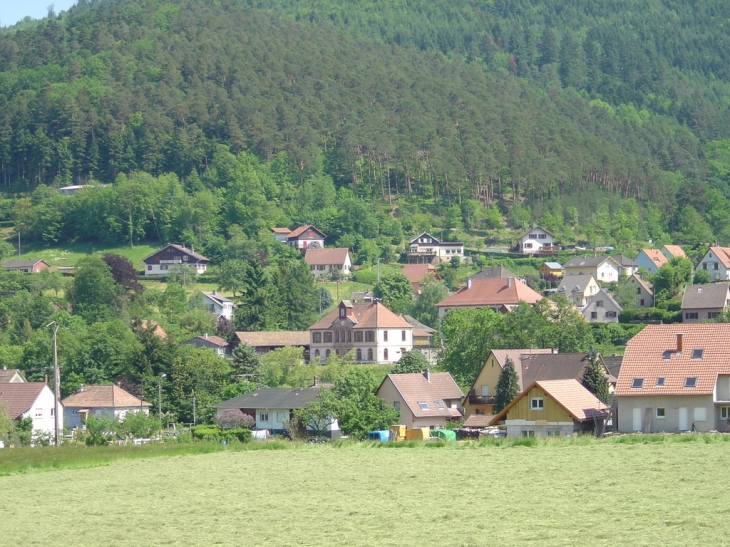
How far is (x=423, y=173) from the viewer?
147125 millimetres

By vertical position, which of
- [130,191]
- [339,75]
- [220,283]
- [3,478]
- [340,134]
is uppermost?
[339,75]

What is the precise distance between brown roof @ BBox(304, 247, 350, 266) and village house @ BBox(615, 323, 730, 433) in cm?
7785

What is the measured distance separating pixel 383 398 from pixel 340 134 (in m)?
113

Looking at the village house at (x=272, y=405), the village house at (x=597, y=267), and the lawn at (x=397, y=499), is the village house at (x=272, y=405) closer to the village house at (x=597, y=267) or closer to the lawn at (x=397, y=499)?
the lawn at (x=397, y=499)

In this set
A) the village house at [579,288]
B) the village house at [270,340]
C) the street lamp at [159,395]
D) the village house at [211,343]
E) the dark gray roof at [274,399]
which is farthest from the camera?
the village house at [579,288]

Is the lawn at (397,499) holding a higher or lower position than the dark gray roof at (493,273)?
lower

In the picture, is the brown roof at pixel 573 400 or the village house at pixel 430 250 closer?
the brown roof at pixel 573 400

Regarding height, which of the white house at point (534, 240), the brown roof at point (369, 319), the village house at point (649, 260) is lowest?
the brown roof at point (369, 319)

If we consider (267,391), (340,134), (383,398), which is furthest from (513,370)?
(340,134)

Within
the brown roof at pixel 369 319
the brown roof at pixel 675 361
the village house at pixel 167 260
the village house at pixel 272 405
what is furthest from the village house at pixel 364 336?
the brown roof at pixel 675 361

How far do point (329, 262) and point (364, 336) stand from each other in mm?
35015

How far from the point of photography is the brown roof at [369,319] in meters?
83.9

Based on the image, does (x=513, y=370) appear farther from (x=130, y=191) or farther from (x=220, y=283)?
(x=130, y=191)

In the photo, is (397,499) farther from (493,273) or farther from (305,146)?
(305,146)
